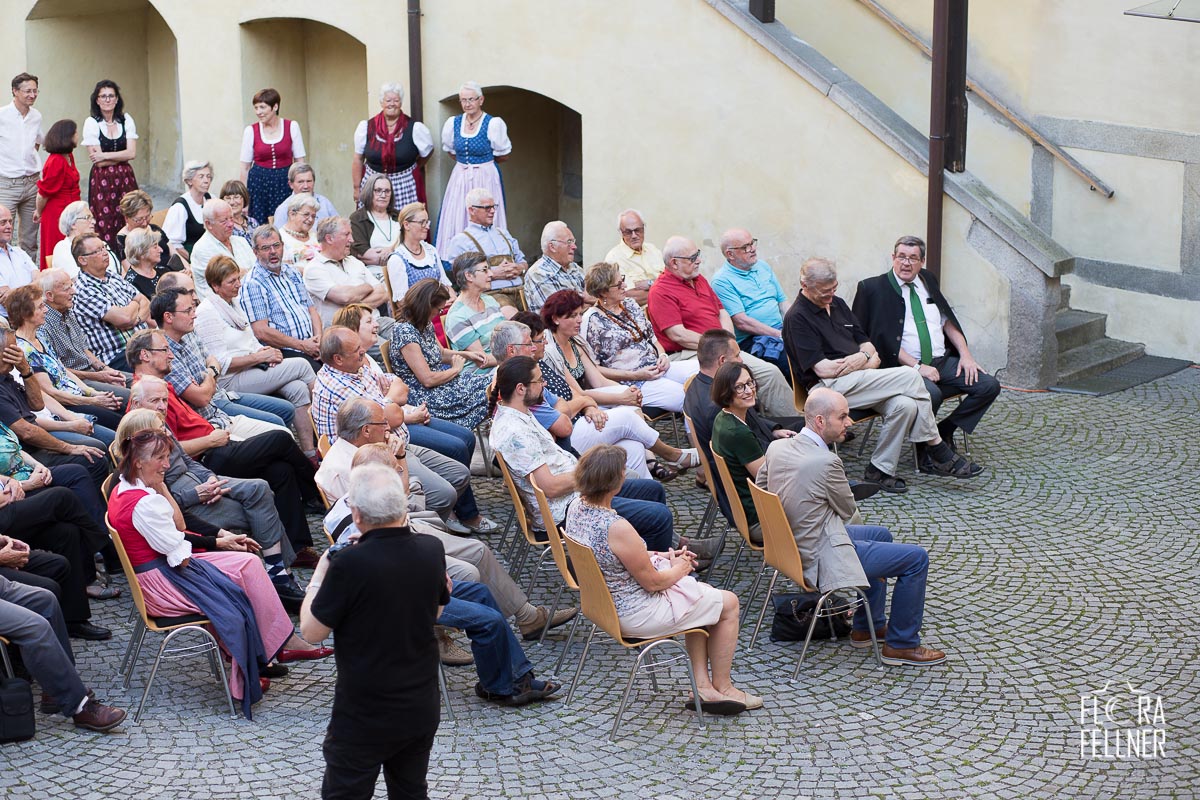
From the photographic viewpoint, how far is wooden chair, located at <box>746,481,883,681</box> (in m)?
6.68

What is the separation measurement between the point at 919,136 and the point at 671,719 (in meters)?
6.62

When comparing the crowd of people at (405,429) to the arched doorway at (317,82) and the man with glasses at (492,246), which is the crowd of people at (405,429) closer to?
the man with glasses at (492,246)

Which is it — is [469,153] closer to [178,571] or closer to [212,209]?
[212,209]

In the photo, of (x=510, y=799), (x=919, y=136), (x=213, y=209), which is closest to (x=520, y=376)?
(x=510, y=799)

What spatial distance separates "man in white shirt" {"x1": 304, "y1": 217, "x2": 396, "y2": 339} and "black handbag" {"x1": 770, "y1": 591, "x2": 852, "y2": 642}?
4.04 metres

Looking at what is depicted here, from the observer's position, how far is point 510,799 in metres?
5.64

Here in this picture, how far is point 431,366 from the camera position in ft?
29.5

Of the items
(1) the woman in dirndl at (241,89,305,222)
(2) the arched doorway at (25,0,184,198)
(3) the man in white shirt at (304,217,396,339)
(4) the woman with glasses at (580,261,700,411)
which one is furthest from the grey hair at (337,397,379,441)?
Answer: (2) the arched doorway at (25,0,184,198)

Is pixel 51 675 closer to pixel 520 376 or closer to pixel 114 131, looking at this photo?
pixel 520 376

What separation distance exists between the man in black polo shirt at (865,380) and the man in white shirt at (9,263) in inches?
194

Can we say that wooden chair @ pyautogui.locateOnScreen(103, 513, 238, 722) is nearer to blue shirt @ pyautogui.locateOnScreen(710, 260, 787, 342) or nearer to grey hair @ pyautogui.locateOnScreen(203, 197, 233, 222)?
grey hair @ pyautogui.locateOnScreen(203, 197, 233, 222)

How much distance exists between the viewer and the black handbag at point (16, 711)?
5.98 meters

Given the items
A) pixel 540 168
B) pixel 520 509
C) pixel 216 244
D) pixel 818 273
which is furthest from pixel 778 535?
pixel 540 168

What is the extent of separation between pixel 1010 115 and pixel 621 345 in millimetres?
4996
